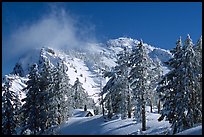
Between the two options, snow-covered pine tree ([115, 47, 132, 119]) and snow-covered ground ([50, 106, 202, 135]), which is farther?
snow-covered pine tree ([115, 47, 132, 119])

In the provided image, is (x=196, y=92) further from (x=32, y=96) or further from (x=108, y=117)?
(x=108, y=117)

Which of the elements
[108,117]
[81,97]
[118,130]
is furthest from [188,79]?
[81,97]

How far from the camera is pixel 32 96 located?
45.1 metres

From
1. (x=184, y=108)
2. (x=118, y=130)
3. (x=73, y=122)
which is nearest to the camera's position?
(x=184, y=108)

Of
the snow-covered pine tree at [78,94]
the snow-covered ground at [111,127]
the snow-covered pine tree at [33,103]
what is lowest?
the snow-covered ground at [111,127]

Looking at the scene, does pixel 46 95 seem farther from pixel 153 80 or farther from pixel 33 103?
pixel 153 80

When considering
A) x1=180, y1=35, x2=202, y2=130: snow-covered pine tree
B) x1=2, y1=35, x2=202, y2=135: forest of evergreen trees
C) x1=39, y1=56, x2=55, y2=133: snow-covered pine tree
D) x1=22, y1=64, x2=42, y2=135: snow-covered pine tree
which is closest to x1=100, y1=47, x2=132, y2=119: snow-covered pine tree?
x1=2, y1=35, x2=202, y2=135: forest of evergreen trees

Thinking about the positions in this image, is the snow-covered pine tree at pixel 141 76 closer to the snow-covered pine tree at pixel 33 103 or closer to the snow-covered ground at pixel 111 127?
the snow-covered ground at pixel 111 127

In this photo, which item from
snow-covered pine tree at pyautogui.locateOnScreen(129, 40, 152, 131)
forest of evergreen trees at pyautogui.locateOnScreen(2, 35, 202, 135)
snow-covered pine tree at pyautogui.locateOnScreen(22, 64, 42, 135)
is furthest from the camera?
snow-covered pine tree at pyautogui.locateOnScreen(129, 40, 152, 131)

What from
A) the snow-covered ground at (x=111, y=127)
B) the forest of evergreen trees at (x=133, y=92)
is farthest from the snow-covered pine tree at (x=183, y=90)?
the snow-covered ground at (x=111, y=127)

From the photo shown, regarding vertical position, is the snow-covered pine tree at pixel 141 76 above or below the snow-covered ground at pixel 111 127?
above

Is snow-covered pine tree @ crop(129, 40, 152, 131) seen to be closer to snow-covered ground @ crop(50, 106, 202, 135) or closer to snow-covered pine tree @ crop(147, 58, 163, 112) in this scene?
snow-covered pine tree @ crop(147, 58, 163, 112)

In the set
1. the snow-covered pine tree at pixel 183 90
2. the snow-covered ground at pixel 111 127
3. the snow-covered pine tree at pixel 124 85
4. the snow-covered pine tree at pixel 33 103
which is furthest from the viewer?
the snow-covered pine tree at pixel 124 85

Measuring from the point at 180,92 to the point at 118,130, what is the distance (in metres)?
14.8
